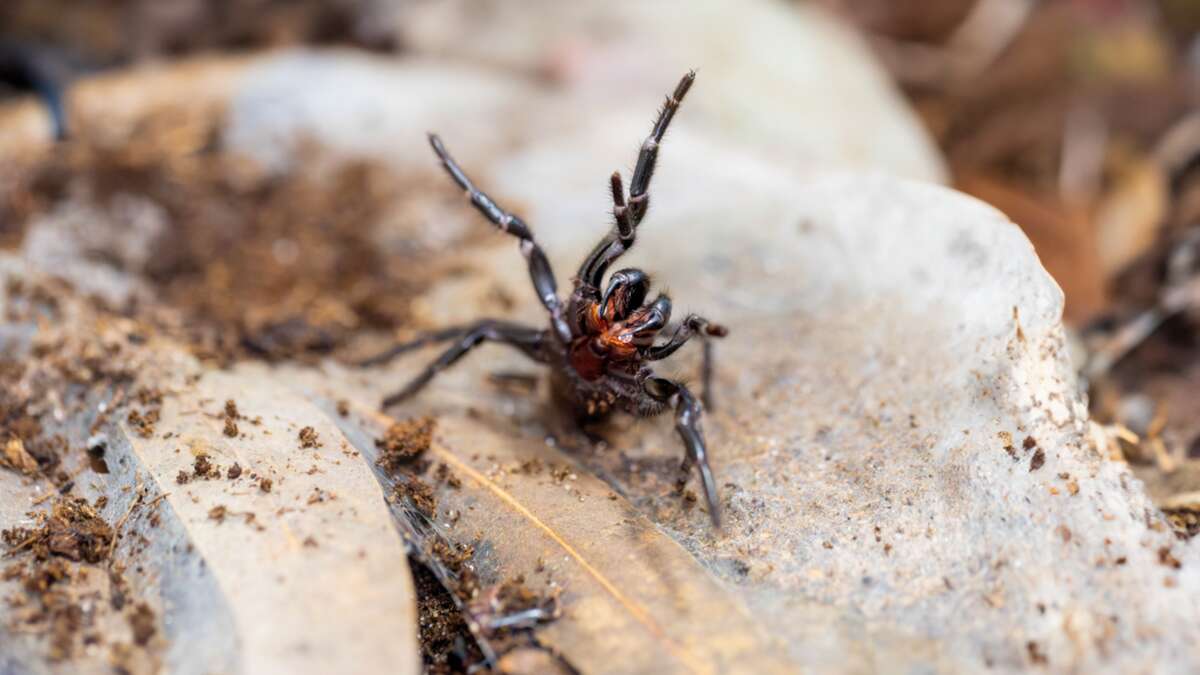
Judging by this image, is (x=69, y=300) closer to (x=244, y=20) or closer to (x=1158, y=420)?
(x=244, y=20)

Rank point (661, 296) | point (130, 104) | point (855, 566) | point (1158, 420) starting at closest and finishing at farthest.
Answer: point (855, 566), point (661, 296), point (1158, 420), point (130, 104)

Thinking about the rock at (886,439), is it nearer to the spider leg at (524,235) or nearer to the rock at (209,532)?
the spider leg at (524,235)

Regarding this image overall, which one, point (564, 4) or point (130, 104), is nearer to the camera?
point (130, 104)

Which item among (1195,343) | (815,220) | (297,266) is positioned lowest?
(297,266)

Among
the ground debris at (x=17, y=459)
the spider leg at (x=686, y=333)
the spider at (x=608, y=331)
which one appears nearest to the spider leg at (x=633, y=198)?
the spider at (x=608, y=331)

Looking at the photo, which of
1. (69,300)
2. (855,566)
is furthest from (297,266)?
(855,566)

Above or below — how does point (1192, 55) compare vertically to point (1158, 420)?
above
